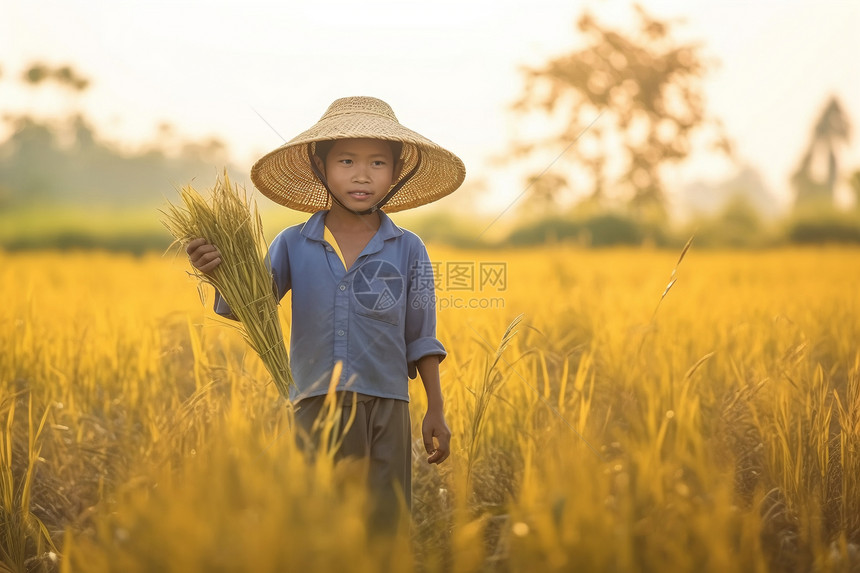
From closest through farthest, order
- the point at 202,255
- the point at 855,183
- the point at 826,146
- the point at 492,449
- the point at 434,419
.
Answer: the point at 202,255 → the point at 434,419 → the point at 492,449 → the point at 855,183 → the point at 826,146

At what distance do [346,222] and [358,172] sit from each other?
0.16 metres

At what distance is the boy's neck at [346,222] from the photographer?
2.01 meters

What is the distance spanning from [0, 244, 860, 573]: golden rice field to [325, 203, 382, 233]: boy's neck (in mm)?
478

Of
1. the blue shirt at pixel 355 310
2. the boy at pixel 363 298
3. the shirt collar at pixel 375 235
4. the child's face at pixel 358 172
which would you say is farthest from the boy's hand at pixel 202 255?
the child's face at pixel 358 172

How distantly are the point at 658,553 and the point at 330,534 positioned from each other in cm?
63

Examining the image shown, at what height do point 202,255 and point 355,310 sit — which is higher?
point 202,255

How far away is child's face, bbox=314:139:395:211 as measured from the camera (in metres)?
1.93

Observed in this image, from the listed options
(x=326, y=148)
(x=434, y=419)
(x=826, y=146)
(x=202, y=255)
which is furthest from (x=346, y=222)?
(x=826, y=146)

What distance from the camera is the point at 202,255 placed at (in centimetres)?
185

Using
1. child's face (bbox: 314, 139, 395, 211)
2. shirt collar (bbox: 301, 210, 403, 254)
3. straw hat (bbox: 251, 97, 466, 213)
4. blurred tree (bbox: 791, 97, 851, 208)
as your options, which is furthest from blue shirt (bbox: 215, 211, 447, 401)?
blurred tree (bbox: 791, 97, 851, 208)

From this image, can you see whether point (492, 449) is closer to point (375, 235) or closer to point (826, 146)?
point (375, 235)

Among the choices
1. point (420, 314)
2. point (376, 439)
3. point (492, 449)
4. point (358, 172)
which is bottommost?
point (492, 449)

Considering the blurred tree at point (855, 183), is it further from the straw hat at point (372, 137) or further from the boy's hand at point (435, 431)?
the boy's hand at point (435, 431)

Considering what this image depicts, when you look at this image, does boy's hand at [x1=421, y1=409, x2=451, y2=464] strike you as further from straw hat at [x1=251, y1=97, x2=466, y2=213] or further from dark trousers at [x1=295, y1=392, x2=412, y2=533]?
straw hat at [x1=251, y1=97, x2=466, y2=213]
